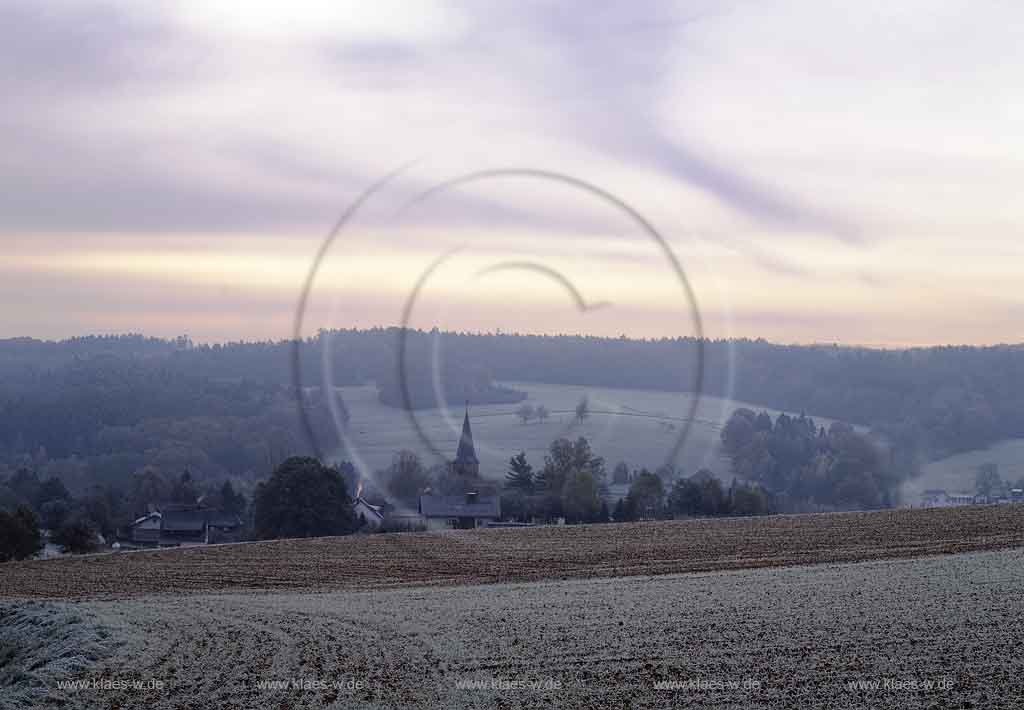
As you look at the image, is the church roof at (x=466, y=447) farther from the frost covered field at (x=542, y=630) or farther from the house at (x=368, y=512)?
the house at (x=368, y=512)

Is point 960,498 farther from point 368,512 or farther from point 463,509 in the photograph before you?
point 463,509

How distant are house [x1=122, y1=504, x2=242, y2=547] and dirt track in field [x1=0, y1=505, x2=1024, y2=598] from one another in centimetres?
1929

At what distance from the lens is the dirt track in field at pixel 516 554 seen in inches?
1214

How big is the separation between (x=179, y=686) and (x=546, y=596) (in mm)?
10461

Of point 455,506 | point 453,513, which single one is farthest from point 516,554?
point 453,513

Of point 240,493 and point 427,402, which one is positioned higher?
point 427,402

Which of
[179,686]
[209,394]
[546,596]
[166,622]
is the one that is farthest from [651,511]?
[209,394]

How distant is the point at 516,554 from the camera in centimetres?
3616

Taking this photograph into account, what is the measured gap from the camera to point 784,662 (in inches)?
706

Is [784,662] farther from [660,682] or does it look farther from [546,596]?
[546,596]

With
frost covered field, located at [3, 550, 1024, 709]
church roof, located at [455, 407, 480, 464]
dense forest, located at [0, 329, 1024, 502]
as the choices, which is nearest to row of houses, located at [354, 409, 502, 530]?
church roof, located at [455, 407, 480, 464]

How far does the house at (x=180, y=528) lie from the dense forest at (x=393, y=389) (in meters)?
6.43

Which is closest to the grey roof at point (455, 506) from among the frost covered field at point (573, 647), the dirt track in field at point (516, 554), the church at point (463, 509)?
the church at point (463, 509)

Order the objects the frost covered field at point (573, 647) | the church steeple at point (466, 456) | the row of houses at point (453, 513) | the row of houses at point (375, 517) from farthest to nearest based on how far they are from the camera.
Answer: the row of houses at point (453, 513), the row of houses at point (375, 517), the church steeple at point (466, 456), the frost covered field at point (573, 647)
